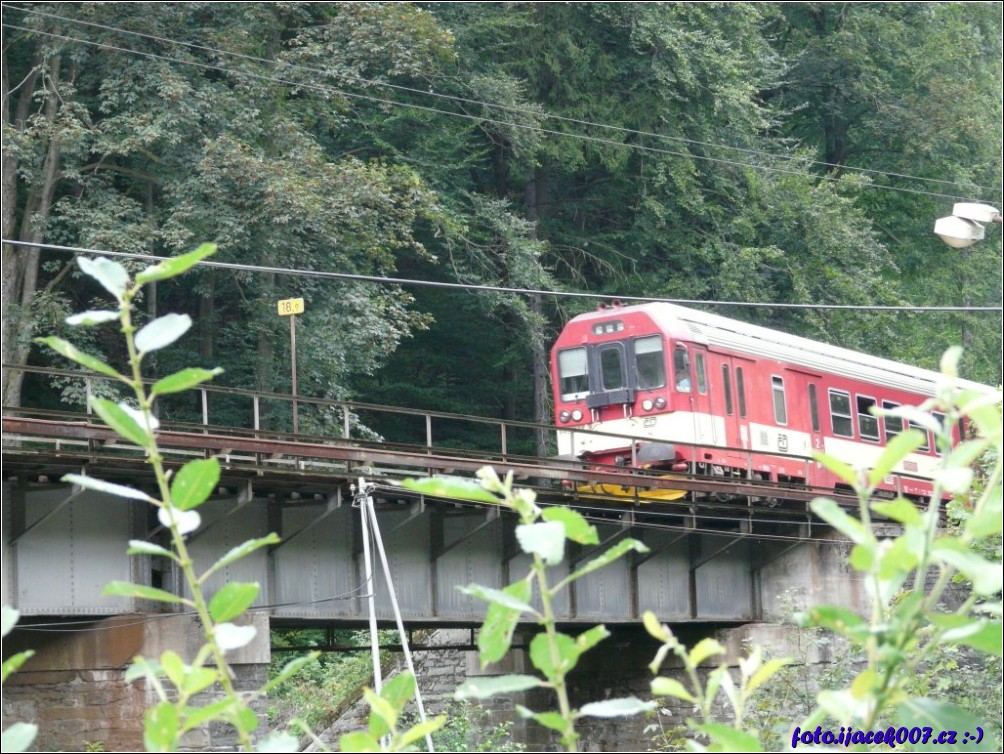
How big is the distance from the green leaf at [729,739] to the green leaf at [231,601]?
0.84 m

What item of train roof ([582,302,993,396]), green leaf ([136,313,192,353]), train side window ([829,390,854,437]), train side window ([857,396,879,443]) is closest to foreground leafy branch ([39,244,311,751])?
green leaf ([136,313,192,353])

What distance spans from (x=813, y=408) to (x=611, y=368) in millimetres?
4252

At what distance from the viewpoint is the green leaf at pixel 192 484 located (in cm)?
292

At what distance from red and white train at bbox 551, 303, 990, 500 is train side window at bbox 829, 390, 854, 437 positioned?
0.06 ft

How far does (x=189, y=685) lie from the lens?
294 centimetres

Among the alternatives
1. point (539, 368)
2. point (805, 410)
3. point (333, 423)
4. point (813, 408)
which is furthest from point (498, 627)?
point (539, 368)

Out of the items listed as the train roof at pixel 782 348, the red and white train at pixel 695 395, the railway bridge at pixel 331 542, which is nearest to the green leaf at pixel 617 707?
the railway bridge at pixel 331 542

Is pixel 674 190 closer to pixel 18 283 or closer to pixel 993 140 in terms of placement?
pixel 993 140

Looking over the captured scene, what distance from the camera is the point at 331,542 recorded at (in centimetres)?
2150

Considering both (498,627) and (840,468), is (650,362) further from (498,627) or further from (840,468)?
(840,468)

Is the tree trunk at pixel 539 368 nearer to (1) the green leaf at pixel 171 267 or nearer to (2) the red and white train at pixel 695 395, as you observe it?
(2) the red and white train at pixel 695 395

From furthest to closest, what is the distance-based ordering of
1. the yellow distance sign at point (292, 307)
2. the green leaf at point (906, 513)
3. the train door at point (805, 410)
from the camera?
the train door at point (805, 410)
the yellow distance sign at point (292, 307)
the green leaf at point (906, 513)

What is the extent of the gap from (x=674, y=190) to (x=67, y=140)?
18446mm

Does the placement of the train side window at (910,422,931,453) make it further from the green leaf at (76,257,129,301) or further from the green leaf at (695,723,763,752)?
the green leaf at (76,257,129,301)
